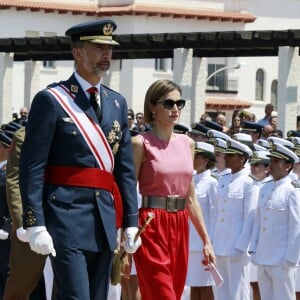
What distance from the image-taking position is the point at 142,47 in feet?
80.8

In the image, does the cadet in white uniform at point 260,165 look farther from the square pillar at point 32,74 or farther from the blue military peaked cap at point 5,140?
the square pillar at point 32,74

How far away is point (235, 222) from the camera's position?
40.4ft

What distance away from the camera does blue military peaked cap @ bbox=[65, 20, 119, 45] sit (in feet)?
25.2

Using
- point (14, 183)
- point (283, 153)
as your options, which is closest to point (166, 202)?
point (14, 183)

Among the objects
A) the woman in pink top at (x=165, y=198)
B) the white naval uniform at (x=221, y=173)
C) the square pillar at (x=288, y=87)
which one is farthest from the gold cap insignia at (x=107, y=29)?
the square pillar at (x=288, y=87)

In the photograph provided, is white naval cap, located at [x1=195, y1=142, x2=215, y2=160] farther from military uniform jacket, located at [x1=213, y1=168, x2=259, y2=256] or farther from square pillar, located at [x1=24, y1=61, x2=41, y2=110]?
square pillar, located at [x1=24, y1=61, x2=41, y2=110]

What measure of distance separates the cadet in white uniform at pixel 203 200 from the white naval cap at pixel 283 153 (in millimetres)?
989

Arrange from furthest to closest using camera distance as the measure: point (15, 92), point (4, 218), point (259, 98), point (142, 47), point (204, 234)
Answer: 1. point (259, 98)
2. point (15, 92)
3. point (142, 47)
4. point (4, 218)
5. point (204, 234)

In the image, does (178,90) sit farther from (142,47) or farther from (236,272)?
(142,47)

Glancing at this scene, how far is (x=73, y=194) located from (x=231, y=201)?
489cm

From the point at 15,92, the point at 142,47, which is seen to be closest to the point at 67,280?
the point at 142,47

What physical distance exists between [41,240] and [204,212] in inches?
213

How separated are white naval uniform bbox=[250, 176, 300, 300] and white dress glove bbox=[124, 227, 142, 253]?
3937 millimetres

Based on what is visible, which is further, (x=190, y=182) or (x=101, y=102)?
(x=190, y=182)
